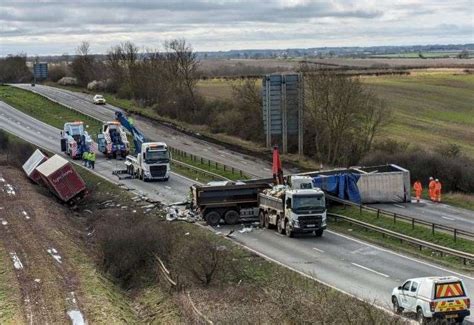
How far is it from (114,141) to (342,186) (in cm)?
2842

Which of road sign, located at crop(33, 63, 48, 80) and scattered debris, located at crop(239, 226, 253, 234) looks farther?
road sign, located at crop(33, 63, 48, 80)

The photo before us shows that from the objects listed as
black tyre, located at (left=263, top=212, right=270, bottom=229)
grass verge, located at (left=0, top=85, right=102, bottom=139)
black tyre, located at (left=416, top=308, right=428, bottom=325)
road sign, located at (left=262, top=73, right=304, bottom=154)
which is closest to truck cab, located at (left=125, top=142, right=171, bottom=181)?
road sign, located at (left=262, top=73, right=304, bottom=154)

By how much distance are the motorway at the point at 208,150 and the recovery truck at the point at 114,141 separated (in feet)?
22.3

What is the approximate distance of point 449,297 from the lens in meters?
19.8

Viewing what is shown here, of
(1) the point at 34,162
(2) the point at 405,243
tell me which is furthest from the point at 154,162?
(2) the point at 405,243

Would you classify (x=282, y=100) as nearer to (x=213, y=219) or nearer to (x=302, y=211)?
(x=213, y=219)

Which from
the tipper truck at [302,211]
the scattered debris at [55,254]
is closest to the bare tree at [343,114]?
the tipper truck at [302,211]

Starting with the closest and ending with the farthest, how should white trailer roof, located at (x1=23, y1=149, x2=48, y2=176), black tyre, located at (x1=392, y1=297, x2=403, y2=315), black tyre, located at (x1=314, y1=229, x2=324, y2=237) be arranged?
1. black tyre, located at (x1=392, y1=297, x2=403, y2=315)
2. black tyre, located at (x1=314, y1=229, x2=324, y2=237)
3. white trailer roof, located at (x1=23, y1=149, x2=48, y2=176)

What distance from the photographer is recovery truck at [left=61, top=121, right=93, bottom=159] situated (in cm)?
6278

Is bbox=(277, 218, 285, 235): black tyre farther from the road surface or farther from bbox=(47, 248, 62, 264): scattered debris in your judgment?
bbox=(47, 248, 62, 264): scattered debris

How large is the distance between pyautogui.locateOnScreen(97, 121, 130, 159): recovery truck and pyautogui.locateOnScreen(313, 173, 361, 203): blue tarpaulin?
26.9m

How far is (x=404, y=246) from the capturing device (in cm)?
3241

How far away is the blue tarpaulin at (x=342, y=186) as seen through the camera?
40906mm

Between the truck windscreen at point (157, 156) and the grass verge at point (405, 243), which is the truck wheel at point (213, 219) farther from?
the truck windscreen at point (157, 156)
